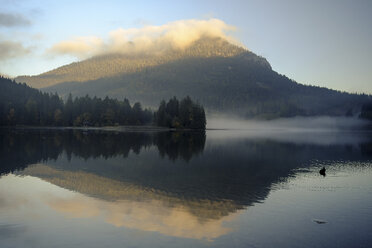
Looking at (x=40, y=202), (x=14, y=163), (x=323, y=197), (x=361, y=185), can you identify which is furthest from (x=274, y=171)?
(x=14, y=163)

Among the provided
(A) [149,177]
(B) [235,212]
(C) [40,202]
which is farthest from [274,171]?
(C) [40,202]

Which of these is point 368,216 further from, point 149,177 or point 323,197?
point 149,177

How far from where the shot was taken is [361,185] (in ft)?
146

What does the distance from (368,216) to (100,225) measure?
76.9 feet

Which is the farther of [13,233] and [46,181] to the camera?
[46,181]

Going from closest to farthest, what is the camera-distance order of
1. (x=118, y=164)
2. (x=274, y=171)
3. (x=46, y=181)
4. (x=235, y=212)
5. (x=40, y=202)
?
1. (x=235, y=212)
2. (x=40, y=202)
3. (x=46, y=181)
4. (x=274, y=171)
5. (x=118, y=164)

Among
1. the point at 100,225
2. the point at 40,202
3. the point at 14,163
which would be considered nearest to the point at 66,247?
the point at 100,225

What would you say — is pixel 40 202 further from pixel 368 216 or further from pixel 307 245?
pixel 368 216

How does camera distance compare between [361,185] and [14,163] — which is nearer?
[361,185]

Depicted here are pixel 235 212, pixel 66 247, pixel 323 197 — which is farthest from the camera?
pixel 323 197

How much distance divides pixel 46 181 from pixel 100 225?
19.7 metres

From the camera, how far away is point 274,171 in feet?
175

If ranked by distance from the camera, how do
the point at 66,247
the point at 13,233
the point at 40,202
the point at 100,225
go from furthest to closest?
the point at 40,202 → the point at 100,225 → the point at 13,233 → the point at 66,247

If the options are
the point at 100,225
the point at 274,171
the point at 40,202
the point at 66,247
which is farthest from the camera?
the point at 274,171
